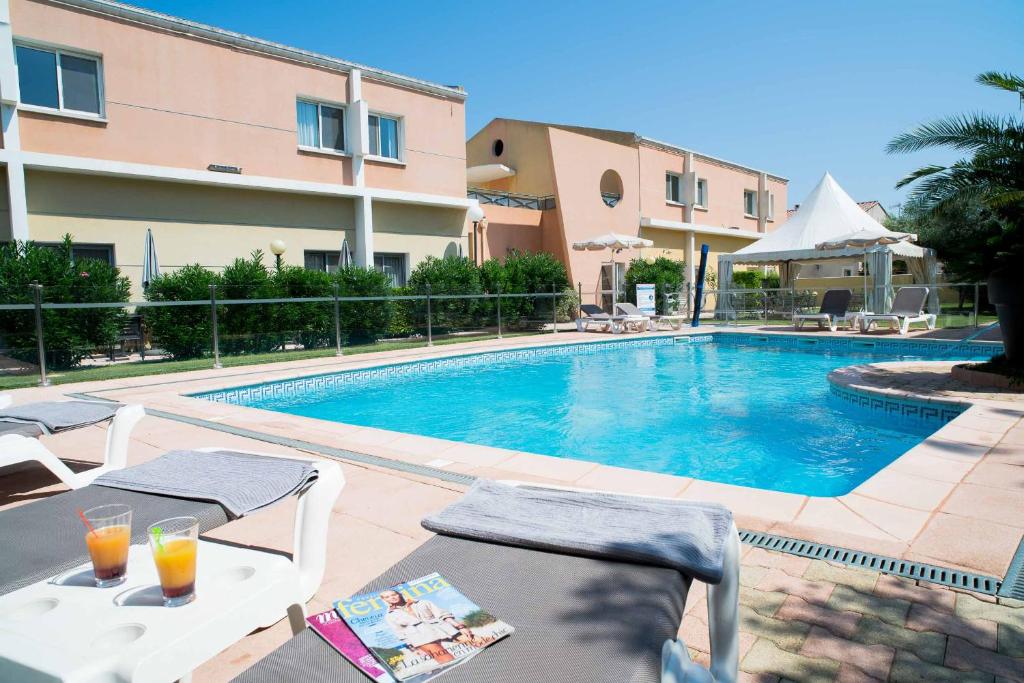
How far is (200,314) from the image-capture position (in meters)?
10.3

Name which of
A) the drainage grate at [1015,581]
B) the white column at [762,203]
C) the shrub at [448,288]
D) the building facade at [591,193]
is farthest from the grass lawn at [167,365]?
the white column at [762,203]

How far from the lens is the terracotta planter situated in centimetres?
686

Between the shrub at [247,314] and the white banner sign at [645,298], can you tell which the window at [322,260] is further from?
the white banner sign at [645,298]

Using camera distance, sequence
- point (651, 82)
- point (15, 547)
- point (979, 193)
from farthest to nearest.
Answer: point (651, 82) < point (979, 193) < point (15, 547)

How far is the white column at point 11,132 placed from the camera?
32.6 ft

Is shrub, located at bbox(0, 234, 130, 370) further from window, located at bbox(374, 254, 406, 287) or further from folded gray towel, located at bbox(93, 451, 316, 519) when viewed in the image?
folded gray towel, located at bbox(93, 451, 316, 519)

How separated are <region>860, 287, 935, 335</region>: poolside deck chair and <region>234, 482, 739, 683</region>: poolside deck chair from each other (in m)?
14.5

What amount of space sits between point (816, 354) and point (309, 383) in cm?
1013

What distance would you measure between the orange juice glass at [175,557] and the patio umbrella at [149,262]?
451 inches

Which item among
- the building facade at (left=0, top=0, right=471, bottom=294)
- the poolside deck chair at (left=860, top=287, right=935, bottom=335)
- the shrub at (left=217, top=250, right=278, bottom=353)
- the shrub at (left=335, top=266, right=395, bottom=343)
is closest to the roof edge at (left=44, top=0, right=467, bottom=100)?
the building facade at (left=0, top=0, right=471, bottom=294)

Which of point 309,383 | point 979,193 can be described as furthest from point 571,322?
point 979,193

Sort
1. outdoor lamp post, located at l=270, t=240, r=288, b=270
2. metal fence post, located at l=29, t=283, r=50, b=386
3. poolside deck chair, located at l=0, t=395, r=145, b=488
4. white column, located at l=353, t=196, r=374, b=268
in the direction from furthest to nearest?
white column, located at l=353, t=196, r=374, b=268 → outdoor lamp post, located at l=270, t=240, r=288, b=270 → metal fence post, located at l=29, t=283, r=50, b=386 → poolside deck chair, located at l=0, t=395, r=145, b=488

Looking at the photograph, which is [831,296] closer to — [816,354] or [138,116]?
[816,354]

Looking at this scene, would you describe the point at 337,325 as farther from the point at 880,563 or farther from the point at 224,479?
the point at 880,563
